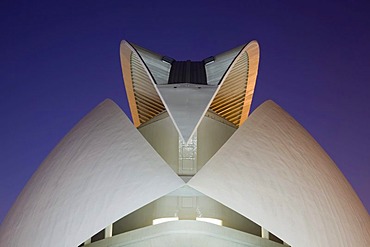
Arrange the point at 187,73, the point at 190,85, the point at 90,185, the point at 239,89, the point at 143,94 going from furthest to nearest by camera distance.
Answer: the point at 239,89
the point at 143,94
the point at 187,73
the point at 190,85
the point at 90,185

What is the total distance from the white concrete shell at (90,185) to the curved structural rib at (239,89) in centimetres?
463

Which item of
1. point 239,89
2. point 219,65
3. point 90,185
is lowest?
point 90,185

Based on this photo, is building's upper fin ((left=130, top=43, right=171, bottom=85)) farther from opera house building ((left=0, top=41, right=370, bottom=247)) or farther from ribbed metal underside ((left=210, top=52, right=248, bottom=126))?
ribbed metal underside ((left=210, top=52, right=248, bottom=126))

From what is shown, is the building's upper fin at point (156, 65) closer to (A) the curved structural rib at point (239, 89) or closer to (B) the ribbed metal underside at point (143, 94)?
(B) the ribbed metal underside at point (143, 94)

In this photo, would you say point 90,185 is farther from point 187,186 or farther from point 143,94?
point 143,94

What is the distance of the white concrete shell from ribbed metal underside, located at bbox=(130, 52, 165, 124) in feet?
11.6

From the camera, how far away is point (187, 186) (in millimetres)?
9555

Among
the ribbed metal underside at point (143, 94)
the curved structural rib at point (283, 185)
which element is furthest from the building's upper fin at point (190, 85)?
the curved structural rib at point (283, 185)

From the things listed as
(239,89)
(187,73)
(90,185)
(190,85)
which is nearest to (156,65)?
(187,73)

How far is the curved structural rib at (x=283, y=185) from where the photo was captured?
335 inches

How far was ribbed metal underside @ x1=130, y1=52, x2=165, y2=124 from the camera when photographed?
1505 cm

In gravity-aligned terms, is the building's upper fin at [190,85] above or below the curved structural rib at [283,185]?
above

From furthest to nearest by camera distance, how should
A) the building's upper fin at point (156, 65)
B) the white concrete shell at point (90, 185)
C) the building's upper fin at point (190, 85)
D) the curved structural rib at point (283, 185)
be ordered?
Answer: the building's upper fin at point (156, 65)
the building's upper fin at point (190, 85)
the white concrete shell at point (90, 185)
the curved structural rib at point (283, 185)

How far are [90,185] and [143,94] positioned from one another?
6.84 metres
